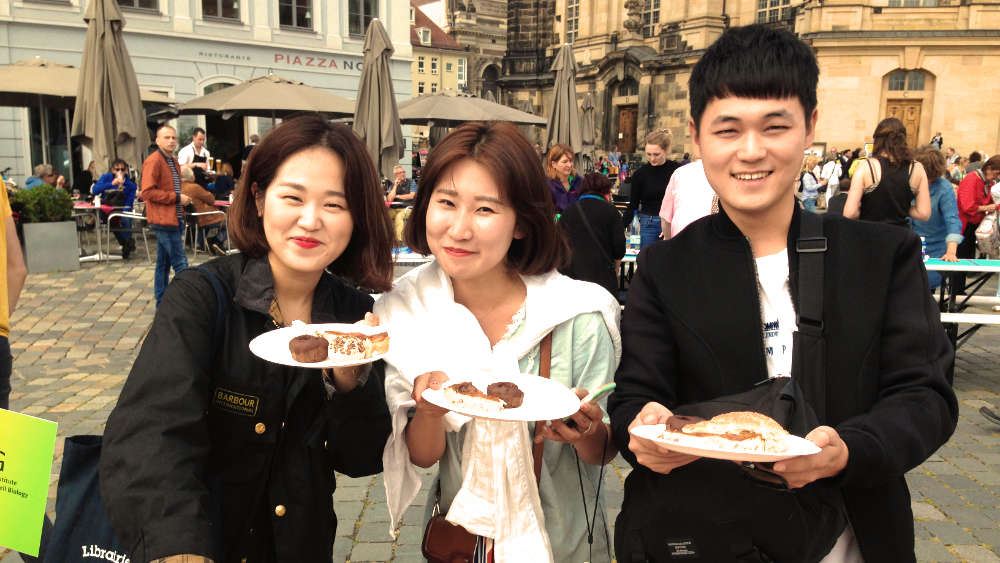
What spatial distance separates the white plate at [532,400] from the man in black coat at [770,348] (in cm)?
14

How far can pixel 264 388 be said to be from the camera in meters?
1.93

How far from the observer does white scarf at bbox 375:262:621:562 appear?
6.84 ft

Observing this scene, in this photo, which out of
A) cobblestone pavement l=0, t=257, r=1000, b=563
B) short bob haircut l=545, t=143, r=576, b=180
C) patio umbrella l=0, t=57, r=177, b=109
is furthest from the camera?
patio umbrella l=0, t=57, r=177, b=109

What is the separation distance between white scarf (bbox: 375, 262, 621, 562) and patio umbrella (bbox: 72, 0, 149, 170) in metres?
11.0

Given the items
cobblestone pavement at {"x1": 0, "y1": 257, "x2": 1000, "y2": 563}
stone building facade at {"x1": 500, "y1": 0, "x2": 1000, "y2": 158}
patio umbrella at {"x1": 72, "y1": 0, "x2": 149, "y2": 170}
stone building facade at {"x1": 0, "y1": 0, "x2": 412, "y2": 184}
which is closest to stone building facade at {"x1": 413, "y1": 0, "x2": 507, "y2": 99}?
stone building facade at {"x1": 500, "y1": 0, "x2": 1000, "y2": 158}

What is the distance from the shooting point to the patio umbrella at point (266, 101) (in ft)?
47.4

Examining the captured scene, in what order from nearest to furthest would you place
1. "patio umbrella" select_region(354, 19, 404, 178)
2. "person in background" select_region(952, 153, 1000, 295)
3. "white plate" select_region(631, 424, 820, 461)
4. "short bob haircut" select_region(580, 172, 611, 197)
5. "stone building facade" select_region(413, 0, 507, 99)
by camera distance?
"white plate" select_region(631, 424, 820, 461) → "short bob haircut" select_region(580, 172, 611, 197) → "person in background" select_region(952, 153, 1000, 295) → "patio umbrella" select_region(354, 19, 404, 178) → "stone building facade" select_region(413, 0, 507, 99)

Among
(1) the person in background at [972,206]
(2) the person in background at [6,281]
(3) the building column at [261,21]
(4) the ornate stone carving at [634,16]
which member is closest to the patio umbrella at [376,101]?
(2) the person in background at [6,281]

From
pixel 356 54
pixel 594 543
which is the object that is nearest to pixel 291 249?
pixel 594 543

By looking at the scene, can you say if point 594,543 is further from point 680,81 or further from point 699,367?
point 680,81

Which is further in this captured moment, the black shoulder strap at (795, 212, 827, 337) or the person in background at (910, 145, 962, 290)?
the person in background at (910, 145, 962, 290)

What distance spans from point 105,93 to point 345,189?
1119 centimetres

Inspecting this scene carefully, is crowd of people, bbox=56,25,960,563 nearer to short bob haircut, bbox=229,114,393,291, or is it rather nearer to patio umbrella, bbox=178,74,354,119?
short bob haircut, bbox=229,114,393,291

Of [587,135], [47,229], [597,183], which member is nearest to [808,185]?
[587,135]
